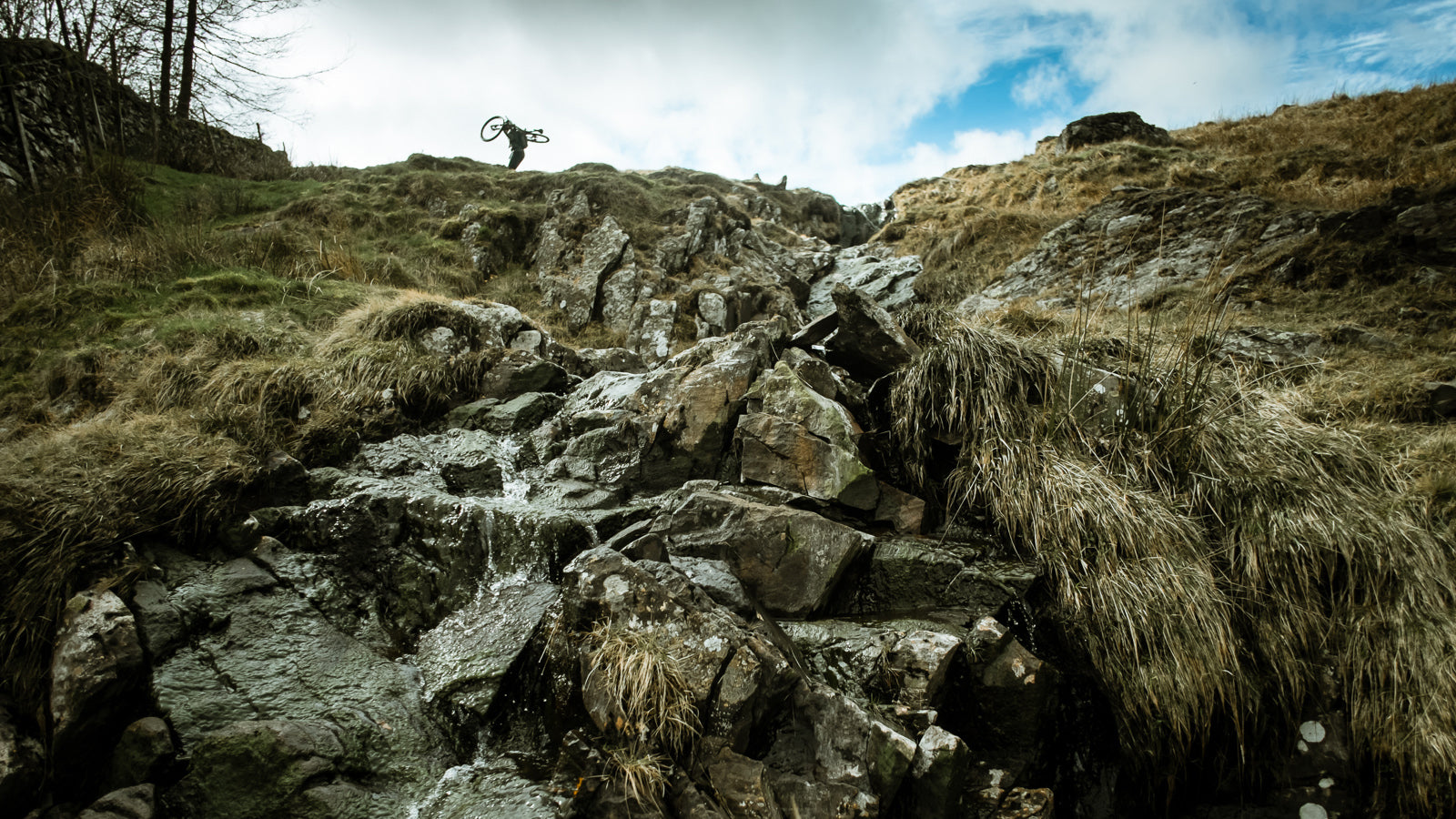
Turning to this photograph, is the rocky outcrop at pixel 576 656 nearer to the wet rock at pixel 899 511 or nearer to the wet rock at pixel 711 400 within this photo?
the wet rock at pixel 899 511

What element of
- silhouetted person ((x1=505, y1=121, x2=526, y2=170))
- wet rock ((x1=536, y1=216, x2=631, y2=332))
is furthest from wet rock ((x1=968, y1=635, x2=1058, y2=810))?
silhouetted person ((x1=505, y1=121, x2=526, y2=170))

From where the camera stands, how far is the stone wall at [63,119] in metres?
8.55

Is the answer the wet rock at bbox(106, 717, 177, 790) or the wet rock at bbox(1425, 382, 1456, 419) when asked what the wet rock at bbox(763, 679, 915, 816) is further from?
the wet rock at bbox(1425, 382, 1456, 419)

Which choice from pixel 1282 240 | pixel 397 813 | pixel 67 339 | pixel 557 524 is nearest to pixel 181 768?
pixel 397 813

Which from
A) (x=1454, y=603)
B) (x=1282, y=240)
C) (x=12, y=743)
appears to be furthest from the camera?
(x=1282, y=240)

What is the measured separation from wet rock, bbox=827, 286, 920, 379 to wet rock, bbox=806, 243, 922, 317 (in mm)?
5871

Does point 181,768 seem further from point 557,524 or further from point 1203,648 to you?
point 1203,648

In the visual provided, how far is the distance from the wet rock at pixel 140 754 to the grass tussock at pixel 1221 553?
4907 mm

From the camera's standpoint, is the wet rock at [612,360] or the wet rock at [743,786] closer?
the wet rock at [743,786]

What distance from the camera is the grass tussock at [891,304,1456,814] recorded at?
11.3ft

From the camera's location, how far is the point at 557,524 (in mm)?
4574

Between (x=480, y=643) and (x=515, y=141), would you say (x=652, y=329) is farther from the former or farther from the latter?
(x=515, y=141)

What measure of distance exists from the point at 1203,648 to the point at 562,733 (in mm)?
3604

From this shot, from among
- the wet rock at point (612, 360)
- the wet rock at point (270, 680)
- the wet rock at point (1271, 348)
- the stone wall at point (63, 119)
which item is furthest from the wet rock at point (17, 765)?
the stone wall at point (63, 119)
